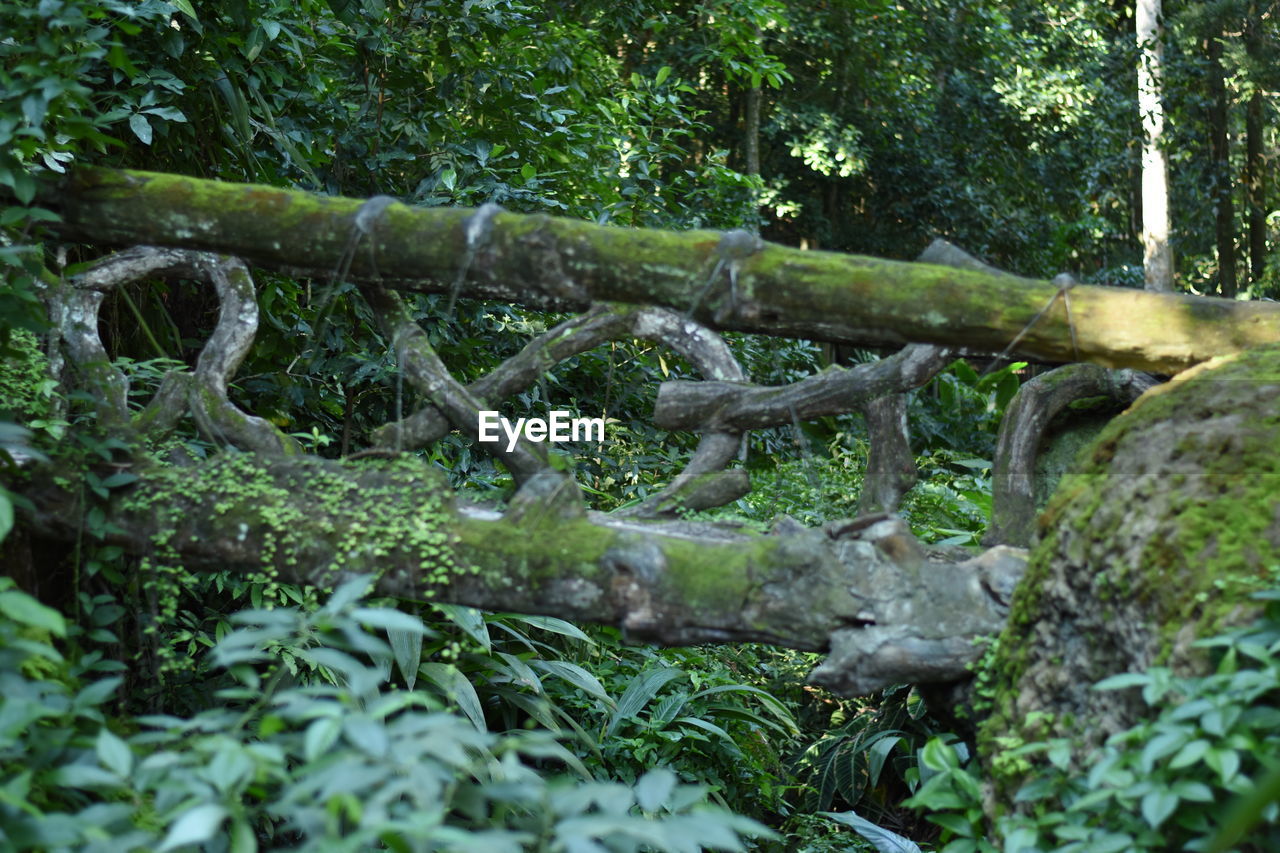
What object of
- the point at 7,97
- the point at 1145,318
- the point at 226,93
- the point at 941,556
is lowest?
the point at 941,556

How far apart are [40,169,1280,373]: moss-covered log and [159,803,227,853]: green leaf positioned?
1541 mm

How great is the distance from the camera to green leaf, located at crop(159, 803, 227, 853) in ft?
5.16

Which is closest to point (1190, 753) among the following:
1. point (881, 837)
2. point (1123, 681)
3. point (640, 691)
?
point (1123, 681)

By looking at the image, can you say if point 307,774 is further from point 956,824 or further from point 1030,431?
point 1030,431

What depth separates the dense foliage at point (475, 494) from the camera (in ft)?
6.16

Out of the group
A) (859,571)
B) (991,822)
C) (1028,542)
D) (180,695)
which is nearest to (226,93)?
(180,695)

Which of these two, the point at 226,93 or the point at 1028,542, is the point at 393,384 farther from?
the point at 1028,542

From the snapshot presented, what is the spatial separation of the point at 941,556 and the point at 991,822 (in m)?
0.79

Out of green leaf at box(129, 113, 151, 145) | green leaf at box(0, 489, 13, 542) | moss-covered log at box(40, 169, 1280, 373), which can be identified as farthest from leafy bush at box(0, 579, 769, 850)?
green leaf at box(129, 113, 151, 145)

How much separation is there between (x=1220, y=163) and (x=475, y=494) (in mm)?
8612

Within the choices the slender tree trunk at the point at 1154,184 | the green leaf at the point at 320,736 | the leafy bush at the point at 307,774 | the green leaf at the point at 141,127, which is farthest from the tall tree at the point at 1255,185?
the green leaf at the point at 320,736

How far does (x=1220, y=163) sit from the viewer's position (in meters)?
9.41

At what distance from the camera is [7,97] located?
257 centimetres

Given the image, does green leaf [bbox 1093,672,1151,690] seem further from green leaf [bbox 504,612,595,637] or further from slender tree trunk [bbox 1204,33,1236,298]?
slender tree trunk [bbox 1204,33,1236,298]
